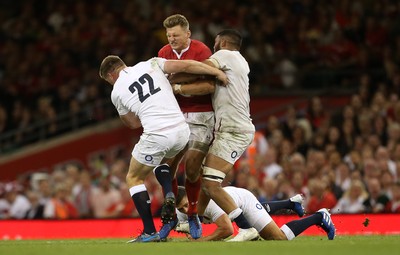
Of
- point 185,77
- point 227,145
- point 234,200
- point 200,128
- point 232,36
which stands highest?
point 232,36

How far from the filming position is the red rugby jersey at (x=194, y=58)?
12.4 metres

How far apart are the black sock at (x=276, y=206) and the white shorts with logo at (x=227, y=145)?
984 mm

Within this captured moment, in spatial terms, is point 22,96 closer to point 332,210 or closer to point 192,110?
point 332,210

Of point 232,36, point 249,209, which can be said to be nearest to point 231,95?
point 232,36

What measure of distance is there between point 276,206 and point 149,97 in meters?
2.18

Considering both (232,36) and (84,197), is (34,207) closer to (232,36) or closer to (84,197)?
(84,197)

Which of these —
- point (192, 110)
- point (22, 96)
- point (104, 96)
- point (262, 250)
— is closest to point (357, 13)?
point (104, 96)

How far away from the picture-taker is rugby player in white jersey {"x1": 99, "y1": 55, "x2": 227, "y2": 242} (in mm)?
11914

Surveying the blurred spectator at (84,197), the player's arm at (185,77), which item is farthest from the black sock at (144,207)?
the blurred spectator at (84,197)

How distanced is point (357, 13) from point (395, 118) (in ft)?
13.1

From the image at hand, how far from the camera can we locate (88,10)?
25.7 meters

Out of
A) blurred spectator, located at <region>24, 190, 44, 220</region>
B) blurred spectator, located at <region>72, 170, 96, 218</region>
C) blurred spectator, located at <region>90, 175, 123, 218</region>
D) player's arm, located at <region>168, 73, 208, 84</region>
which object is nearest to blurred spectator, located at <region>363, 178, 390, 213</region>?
blurred spectator, located at <region>90, 175, 123, 218</region>

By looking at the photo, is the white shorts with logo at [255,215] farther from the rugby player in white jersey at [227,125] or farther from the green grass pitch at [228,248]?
the green grass pitch at [228,248]

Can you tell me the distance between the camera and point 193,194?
1241 centimetres
